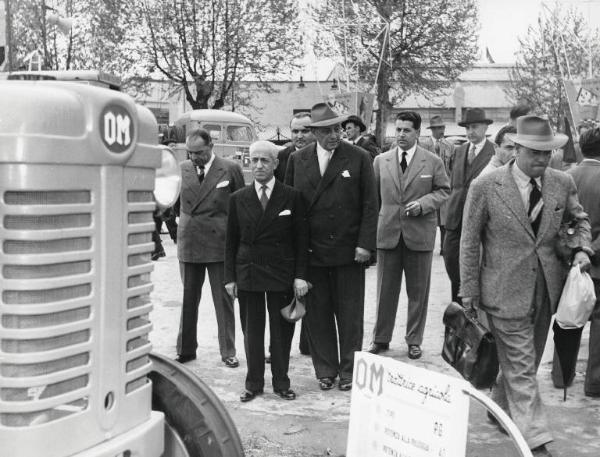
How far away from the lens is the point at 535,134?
16.0 feet

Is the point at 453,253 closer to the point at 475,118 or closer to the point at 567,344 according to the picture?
the point at 475,118

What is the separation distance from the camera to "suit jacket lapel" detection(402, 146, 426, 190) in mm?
7227

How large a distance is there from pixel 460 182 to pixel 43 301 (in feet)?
19.9

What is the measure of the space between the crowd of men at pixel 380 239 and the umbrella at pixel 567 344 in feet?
0.65

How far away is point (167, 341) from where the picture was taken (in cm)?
762

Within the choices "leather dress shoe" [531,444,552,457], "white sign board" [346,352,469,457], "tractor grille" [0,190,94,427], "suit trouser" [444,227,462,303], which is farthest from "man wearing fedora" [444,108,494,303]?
"tractor grille" [0,190,94,427]

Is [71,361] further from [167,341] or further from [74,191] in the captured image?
[167,341]

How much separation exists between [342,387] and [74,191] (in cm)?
397

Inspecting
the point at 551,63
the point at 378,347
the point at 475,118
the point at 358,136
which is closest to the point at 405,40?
the point at 551,63

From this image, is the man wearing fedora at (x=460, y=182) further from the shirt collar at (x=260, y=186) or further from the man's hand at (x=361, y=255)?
the shirt collar at (x=260, y=186)

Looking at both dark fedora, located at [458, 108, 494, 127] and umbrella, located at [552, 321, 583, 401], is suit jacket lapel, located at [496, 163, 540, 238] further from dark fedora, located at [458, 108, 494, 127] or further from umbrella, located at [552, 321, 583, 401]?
dark fedora, located at [458, 108, 494, 127]

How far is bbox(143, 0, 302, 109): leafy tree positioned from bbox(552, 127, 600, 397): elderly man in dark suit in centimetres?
2917

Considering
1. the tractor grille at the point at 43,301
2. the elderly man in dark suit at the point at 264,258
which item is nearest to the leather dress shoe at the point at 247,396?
the elderly man in dark suit at the point at 264,258

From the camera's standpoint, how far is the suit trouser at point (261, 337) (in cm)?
593
